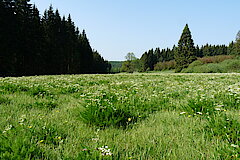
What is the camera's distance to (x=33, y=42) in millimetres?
38969

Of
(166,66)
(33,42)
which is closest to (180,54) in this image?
(166,66)

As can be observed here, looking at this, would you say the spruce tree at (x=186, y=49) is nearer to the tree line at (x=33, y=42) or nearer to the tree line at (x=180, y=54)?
the tree line at (x=180, y=54)

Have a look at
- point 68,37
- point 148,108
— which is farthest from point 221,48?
point 148,108

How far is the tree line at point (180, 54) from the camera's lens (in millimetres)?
70500

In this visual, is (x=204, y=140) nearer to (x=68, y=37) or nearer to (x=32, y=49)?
(x=32, y=49)

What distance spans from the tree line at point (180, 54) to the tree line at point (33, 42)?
45395 mm

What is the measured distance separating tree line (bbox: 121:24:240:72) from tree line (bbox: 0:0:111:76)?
45.4 m

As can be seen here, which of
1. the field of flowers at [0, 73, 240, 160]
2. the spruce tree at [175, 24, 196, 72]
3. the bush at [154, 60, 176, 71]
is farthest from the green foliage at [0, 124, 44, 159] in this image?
the bush at [154, 60, 176, 71]

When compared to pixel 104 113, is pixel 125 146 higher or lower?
lower

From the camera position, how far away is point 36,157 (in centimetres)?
188

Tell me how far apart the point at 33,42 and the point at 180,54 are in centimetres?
5859

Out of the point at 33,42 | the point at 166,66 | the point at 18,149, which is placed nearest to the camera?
the point at 18,149

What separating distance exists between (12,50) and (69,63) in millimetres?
26951

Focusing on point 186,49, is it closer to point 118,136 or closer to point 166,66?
point 166,66
